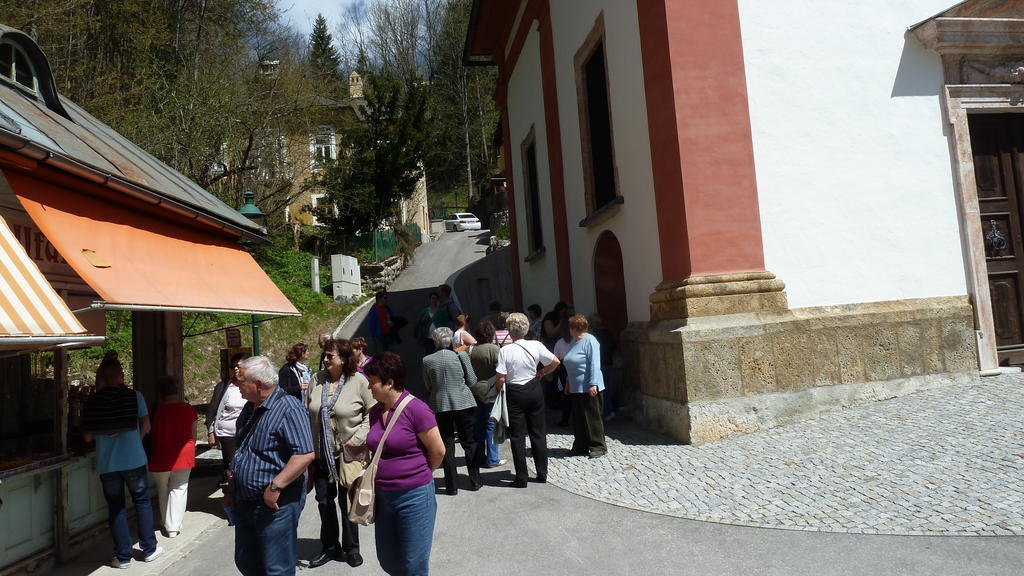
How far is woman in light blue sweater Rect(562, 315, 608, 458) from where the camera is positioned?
7156mm

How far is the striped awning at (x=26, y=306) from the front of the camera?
393 centimetres

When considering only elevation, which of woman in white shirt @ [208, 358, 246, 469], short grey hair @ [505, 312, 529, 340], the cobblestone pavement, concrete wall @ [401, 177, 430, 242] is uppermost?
concrete wall @ [401, 177, 430, 242]

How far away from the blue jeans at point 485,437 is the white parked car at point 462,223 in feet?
123

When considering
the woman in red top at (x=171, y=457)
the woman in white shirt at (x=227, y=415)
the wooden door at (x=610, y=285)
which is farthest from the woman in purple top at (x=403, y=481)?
the wooden door at (x=610, y=285)

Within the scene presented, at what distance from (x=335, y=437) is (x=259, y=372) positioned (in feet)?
5.22

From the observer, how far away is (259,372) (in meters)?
3.68

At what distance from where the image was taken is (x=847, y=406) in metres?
7.64

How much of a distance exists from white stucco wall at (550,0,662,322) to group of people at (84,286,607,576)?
146cm

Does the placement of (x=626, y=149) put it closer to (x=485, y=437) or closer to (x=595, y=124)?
(x=595, y=124)

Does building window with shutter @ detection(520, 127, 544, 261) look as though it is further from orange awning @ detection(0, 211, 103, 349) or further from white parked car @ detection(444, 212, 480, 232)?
white parked car @ detection(444, 212, 480, 232)

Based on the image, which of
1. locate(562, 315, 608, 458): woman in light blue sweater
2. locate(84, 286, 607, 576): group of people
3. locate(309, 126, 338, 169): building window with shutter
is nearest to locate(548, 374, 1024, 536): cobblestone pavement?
locate(562, 315, 608, 458): woman in light blue sweater

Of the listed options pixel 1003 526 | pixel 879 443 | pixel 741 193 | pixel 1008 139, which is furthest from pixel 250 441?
pixel 1008 139

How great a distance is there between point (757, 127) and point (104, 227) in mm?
6968

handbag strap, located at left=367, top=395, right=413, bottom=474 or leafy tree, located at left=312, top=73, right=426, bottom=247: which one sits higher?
leafy tree, located at left=312, top=73, right=426, bottom=247
